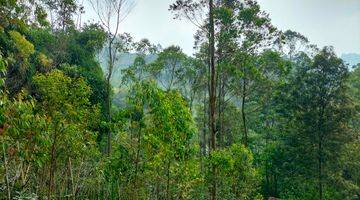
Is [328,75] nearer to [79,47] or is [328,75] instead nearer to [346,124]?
[346,124]

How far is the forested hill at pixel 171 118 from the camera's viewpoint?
8.92 meters

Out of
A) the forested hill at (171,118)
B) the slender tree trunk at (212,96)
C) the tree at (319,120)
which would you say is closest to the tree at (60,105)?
the forested hill at (171,118)

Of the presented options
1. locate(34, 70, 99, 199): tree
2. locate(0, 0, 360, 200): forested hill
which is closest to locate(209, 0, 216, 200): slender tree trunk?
locate(0, 0, 360, 200): forested hill

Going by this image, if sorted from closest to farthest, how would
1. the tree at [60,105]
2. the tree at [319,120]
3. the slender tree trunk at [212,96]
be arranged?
the tree at [60,105] → the slender tree trunk at [212,96] → the tree at [319,120]

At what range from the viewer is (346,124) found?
68.7 feet

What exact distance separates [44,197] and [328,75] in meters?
14.9

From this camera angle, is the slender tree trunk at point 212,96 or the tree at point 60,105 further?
the slender tree trunk at point 212,96

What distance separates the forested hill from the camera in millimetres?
8922

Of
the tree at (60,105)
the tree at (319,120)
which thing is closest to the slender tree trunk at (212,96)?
the tree at (60,105)

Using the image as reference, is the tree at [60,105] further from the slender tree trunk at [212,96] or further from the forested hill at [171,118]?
the slender tree trunk at [212,96]

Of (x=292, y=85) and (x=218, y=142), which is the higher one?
(x=292, y=85)

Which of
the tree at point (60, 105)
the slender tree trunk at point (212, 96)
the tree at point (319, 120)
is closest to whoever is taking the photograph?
the tree at point (60, 105)

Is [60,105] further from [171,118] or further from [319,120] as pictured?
[319,120]

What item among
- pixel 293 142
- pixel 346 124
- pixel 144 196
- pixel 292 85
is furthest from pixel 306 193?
pixel 144 196
